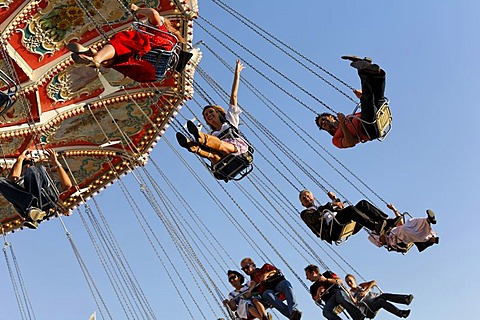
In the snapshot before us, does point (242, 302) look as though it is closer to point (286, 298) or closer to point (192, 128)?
point (286, 298)

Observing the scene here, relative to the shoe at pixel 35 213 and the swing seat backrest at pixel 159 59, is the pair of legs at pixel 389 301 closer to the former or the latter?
the swing seat backrest at pixel 159 59

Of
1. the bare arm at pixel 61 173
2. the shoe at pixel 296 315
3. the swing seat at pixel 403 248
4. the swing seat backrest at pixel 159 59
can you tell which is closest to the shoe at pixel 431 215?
the swing seat at pixel 403 248

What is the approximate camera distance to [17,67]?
9.49 m

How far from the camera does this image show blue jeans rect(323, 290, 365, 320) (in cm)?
796

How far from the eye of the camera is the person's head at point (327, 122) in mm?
8422

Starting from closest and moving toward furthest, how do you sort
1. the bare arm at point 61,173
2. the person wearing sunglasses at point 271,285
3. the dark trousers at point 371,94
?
the dark trousers at point 371,94, the person wearing sunglasses at point 271,285, the bare arm at point 61,173

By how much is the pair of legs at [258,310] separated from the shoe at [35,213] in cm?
262

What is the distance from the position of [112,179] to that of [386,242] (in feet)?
16.8

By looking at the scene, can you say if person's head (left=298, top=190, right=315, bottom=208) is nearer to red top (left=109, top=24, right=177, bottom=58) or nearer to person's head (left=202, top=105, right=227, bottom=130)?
person's head (left=202, top=105, right=227, bottom=130)

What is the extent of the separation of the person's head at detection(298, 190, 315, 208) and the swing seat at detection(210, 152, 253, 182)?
622 millimetres

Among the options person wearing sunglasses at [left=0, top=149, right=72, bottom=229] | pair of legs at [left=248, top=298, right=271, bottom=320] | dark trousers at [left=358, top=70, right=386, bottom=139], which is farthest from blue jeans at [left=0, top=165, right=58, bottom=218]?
dark trousers at [left=358, top=70, right=386, bottom=139]

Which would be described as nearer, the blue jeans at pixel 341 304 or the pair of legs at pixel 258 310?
the blue jeans at pixel 341 304

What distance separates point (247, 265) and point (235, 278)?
7.7 inches

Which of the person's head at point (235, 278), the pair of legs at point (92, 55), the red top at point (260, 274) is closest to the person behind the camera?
the pair of legs at point (92, 55)
